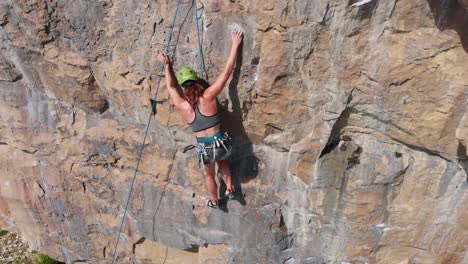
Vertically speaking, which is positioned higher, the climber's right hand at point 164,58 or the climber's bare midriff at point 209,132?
the climber's right hand at point 164,58

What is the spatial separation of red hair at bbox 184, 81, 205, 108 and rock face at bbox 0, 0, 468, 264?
22cm

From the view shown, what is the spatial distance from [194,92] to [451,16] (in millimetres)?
2353

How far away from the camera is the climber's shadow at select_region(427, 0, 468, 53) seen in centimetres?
336

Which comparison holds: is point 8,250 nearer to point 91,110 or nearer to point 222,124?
point 91,110

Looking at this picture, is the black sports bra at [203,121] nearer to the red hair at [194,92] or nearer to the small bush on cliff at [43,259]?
the red hair at [194,92]

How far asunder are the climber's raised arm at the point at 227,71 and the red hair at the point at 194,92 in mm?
61

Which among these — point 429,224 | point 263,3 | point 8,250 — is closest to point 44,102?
point 263,3

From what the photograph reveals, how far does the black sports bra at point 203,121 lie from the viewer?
446 cm

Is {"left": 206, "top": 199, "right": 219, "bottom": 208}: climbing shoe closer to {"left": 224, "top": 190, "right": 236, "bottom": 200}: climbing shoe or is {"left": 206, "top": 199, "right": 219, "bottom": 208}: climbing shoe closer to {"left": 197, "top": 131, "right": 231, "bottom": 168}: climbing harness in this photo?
{"left": 224, "top": 190, "right": 236, "bottom": 200}: climbing shoe

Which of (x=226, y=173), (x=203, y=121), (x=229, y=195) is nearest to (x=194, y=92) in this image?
(x=203, y=121)

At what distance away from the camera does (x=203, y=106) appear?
441 centimetres

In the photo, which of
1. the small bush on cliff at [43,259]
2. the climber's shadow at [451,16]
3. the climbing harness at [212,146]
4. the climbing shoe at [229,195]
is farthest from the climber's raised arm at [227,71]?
the small bush on cliff at [43,259]

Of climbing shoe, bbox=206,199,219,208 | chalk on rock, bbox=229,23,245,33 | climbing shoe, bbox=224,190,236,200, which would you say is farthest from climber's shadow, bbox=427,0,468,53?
climbing shoe, bbox=206,199,219,208

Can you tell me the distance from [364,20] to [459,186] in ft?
6.38
